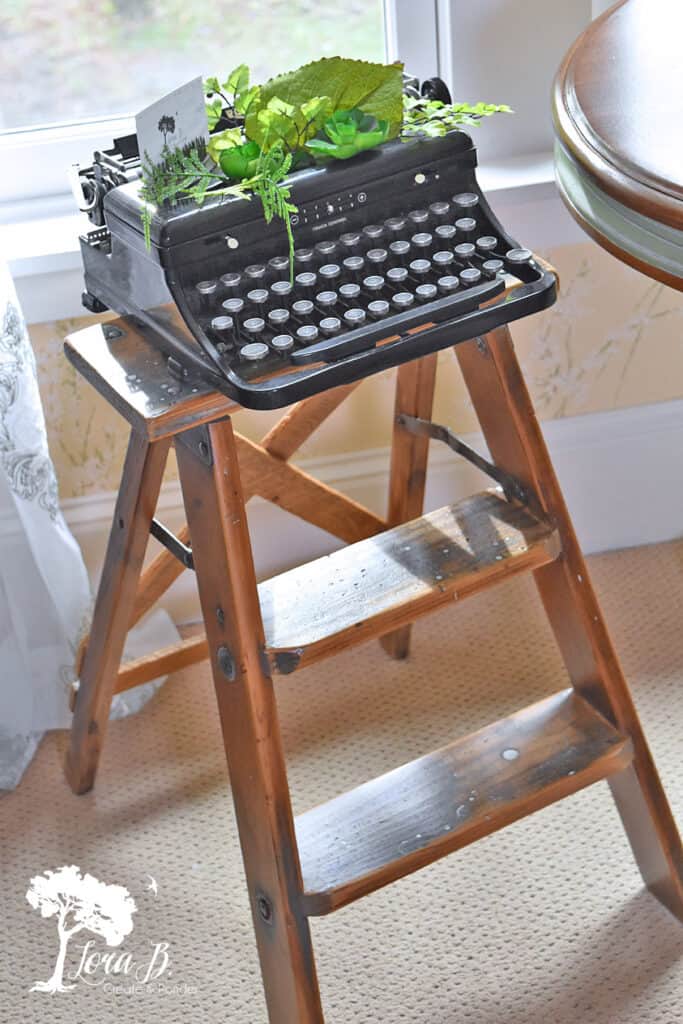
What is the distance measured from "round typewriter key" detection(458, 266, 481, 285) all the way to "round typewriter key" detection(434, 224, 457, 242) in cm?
5

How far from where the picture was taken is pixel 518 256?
3.81ft

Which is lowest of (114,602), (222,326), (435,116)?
(114,602)

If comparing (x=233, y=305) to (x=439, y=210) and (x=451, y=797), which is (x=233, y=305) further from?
(x=451, y=797)

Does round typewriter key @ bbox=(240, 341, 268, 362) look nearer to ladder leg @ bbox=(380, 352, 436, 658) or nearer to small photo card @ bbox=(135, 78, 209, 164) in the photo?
small photo card @ bbox=(135, 78, 209, 164)

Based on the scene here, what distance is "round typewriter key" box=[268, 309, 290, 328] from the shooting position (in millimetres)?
1093

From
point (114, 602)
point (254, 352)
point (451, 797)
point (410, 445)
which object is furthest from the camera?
point (410, 445)

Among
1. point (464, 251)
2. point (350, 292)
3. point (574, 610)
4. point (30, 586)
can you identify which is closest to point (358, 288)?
point (350, 292)

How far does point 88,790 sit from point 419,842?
23.9 inches

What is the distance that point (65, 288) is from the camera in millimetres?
1665

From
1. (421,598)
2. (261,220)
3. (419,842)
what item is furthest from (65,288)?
(419,842)

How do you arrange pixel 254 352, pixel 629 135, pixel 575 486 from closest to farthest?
pixel 629 135 → pixel 254 352 → pixel 575 486

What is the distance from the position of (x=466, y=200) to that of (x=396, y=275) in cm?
12

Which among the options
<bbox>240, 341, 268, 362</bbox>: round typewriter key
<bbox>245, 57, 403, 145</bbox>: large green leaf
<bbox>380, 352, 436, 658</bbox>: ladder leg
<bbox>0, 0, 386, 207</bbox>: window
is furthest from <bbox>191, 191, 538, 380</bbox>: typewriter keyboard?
<bbox>0, 0, 386, 207</bbox>: window

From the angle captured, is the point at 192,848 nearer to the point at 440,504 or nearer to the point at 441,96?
the point at 440,504
